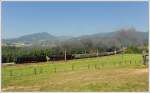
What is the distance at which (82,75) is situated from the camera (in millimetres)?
5258

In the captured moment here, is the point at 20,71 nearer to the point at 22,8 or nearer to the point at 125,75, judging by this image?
the point at 22,8

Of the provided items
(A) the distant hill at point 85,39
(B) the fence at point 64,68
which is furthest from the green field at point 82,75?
(A) the distant hill at point 85,39

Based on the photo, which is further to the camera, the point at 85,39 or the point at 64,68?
the point at 64,68

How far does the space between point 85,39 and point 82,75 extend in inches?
18.0

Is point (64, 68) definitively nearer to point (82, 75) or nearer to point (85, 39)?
point (82, 75)

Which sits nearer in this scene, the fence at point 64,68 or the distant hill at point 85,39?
the distant hill at point 85,39

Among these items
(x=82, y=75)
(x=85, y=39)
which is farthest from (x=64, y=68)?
(x=85, y=39)

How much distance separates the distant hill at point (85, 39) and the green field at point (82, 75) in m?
0.21

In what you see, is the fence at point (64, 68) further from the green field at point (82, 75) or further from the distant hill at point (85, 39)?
the distant hill at point (85, 39)

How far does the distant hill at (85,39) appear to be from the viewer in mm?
5180

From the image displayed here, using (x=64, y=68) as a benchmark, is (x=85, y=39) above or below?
above

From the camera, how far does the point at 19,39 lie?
17.3 ft

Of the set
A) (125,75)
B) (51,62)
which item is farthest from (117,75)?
(51,62)

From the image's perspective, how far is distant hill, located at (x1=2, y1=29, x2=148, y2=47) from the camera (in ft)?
17.0
